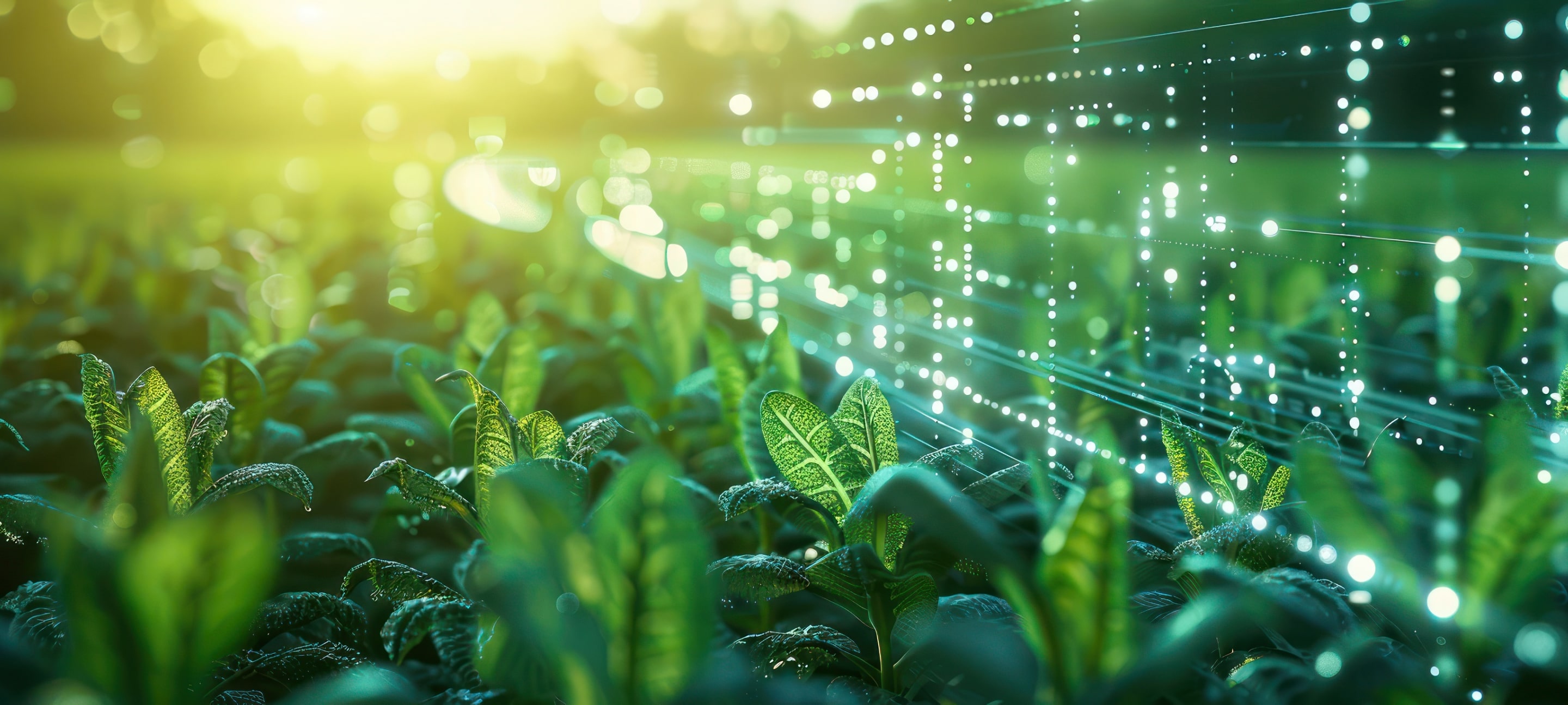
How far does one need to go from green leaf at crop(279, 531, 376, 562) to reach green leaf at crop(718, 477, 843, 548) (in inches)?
17.9

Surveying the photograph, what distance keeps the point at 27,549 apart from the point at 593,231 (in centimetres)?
280

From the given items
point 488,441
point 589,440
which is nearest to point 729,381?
point 589,440

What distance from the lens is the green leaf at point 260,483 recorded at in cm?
99

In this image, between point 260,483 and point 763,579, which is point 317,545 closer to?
point 260,483

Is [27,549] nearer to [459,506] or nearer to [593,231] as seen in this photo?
[459,506]

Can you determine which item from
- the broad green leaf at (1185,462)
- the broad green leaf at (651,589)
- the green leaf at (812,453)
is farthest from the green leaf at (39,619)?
the broad green leaf at (1185,462)

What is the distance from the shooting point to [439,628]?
82cm

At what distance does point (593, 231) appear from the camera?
3875 millimetres

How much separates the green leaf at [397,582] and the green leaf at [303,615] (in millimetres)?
25

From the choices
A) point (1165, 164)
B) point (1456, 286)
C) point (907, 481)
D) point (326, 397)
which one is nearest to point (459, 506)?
point (907, 481)

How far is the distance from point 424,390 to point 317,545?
14.7 inches

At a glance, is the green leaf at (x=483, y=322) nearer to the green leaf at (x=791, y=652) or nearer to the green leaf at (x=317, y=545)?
the green leaf at (x=317, y=545)

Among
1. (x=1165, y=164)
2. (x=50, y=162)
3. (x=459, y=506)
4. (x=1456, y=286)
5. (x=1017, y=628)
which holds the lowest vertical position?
(x=1017, y=628)

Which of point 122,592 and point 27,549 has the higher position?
point 122,592
